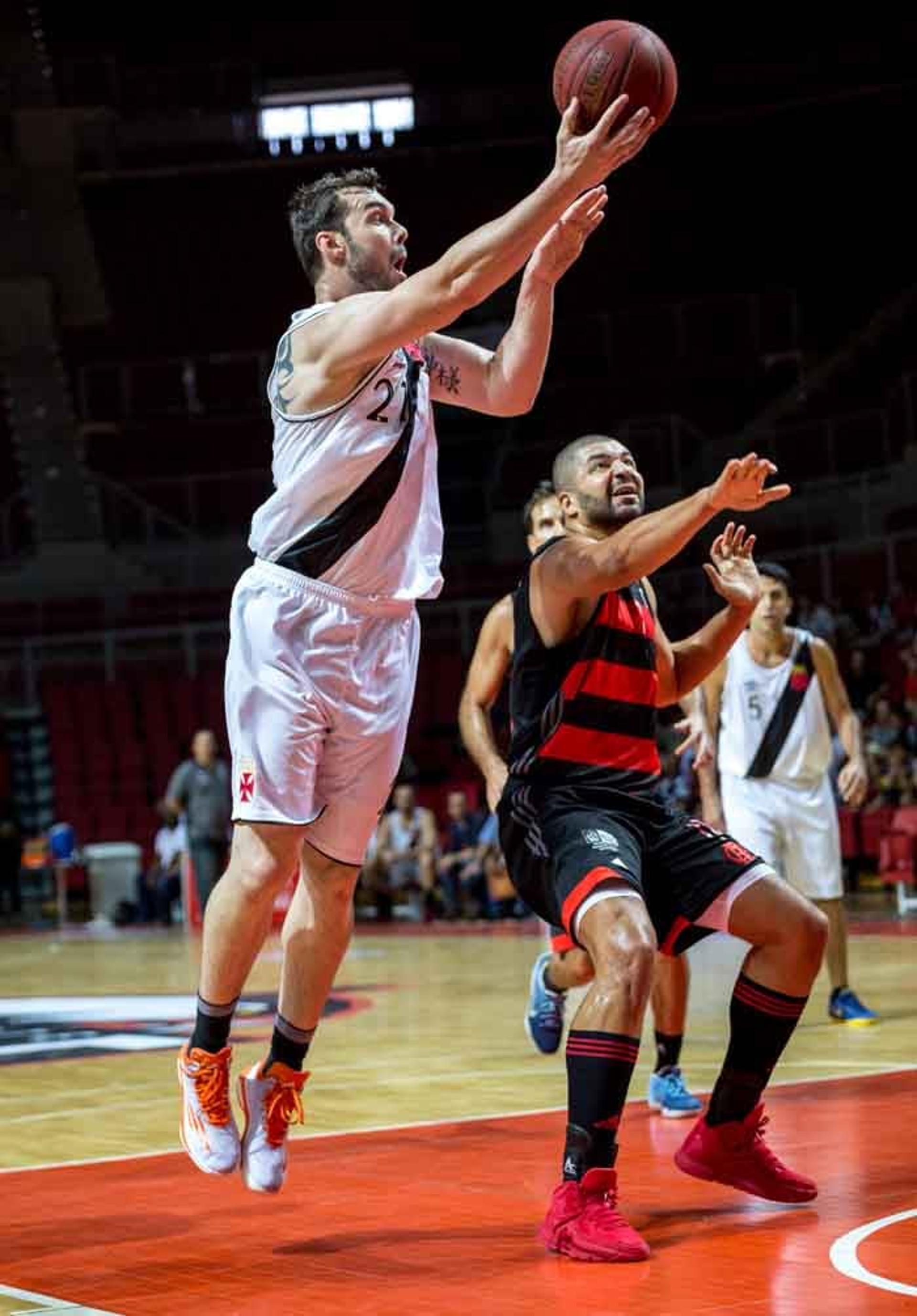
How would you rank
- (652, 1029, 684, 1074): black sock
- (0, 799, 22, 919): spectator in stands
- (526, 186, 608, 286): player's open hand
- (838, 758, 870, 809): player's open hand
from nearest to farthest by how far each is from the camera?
(526, 186, 608, 286): player's open hand, (652, 1029, 684, 1074): black sock, (838, 758, 870, 809): player's open hand, (0, 799, 22, 919): spectator in stands

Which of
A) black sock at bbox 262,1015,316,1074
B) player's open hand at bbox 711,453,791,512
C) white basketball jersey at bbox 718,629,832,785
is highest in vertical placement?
player's open hand at bbox 711,453,791,512

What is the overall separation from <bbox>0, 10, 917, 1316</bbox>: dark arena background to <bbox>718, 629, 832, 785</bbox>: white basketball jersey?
7.60 ft

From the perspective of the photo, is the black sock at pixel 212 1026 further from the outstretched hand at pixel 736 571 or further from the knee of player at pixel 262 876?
the outstretched hand at pixel 736 571

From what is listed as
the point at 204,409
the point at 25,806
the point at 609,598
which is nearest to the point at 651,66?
the point at 609,598

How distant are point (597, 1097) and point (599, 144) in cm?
209

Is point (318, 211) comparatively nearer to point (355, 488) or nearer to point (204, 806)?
point (355, 488)

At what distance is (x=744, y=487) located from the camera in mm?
4523

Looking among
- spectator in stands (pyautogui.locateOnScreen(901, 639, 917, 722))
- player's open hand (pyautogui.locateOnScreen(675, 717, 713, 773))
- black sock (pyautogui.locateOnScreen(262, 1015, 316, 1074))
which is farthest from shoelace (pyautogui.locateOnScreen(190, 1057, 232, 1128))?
spectator in stands (pyautogui.locateOnScreen(901, 639, 917, 722))

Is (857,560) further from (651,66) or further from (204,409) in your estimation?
(651,66)

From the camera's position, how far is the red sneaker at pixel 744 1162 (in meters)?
4.82

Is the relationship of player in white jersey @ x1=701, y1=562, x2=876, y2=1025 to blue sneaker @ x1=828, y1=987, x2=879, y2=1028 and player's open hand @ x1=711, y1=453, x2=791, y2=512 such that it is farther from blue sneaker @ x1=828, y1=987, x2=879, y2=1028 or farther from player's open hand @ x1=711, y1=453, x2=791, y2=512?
player's open hand @ x1=711, y1=453, x2=791, y2=512

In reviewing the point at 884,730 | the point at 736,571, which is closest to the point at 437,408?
the point at 884,730

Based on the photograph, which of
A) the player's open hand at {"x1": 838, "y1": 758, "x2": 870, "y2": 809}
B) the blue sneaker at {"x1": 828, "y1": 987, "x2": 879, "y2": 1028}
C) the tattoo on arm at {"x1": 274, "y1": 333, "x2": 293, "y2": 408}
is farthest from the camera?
the blue sneaker at {"x1": 828, "y1": 987, "x2": 879, "y2": 1028}

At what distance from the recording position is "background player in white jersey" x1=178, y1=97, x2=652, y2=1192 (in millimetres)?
4758
